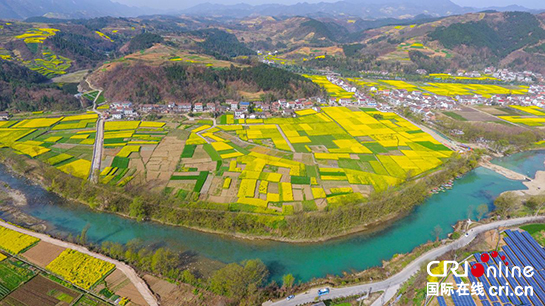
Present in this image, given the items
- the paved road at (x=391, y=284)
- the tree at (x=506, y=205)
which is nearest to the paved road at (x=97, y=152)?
the paved road at (x=391, y=284)

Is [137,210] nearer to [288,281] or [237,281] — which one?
[237,281]

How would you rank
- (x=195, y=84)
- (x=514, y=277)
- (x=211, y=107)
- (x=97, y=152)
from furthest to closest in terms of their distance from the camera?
1. (x=195, y=84)
2. (x=211, y=107)
3. (x=97, y=152)
4. (x=514, y=277)

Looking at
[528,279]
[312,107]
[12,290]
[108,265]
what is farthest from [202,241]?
[312,107]

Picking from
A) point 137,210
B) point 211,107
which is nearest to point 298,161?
point 137,210

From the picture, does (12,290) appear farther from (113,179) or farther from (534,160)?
(534,160)

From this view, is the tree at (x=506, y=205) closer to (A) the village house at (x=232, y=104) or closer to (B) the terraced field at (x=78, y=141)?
(B) the terraced field at (x=78, y=141)

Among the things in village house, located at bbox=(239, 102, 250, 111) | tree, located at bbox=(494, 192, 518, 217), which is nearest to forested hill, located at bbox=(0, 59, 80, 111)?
village house, located at bbox=(239, 102, 250, 111)
